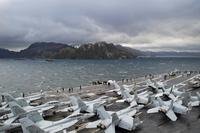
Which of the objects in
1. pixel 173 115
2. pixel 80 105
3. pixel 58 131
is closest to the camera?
pixel 58 131

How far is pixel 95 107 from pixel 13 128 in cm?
1639

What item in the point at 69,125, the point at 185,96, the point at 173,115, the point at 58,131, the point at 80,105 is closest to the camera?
the point at 58,131

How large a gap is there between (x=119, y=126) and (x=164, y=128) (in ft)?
28.3

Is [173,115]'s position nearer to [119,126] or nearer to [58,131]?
[119,126]

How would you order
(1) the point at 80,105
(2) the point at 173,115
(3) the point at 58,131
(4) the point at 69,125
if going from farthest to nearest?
(1) the point at 80,105
(2) the point at 173,115
(4) the point at 69,125
(3) the point at 58,131

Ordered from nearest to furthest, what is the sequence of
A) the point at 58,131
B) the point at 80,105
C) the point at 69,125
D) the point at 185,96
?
the point at 58,131, the point at 69,125, the point at 80,105, the point at 185,96

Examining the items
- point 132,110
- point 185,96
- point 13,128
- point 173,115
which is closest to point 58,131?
point 13,128

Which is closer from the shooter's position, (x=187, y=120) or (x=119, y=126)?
(x=119, y=126)

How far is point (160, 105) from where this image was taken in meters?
62.8

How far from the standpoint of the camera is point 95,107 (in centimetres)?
5900

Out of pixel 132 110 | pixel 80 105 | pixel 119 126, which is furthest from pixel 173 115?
pixel 80 105

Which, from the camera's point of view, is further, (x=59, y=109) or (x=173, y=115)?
(x=59, y=109)

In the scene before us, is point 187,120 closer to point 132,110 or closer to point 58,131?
point 132,110

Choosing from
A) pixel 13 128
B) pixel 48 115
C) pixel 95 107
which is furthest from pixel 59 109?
pixel 13 128
